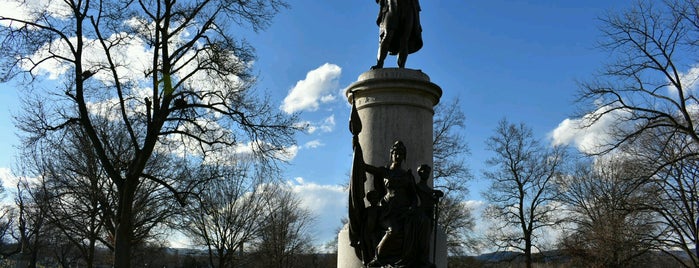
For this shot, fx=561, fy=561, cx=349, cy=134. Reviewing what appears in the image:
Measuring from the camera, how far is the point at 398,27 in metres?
8.05

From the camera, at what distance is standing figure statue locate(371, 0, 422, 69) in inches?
314

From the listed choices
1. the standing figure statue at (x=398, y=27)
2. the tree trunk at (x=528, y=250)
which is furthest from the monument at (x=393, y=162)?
the tree trunk at (x=528, y=250)

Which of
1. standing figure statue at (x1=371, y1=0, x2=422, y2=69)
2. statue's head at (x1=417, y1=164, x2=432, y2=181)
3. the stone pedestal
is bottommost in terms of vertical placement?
statue's head at (x1=417, y1=164, x2=432, y2=181)

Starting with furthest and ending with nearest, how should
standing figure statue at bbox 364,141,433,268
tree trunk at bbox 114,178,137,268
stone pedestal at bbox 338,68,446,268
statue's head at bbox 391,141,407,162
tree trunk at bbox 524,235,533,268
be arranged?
1. tree trunk at bbox 524,235,533,268
2. tree trunk at bbox 114,178,137,268
3. stone pedestal at bbox 338,68,446,268
4. statue's head at bbox 391,141,407,162
5. standing figure statue at bbox 364,141,433,268

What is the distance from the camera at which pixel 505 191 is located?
30.7 metres

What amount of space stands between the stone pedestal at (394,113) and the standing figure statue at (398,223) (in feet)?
2.29

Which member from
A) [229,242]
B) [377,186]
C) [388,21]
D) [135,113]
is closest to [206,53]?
[135,113]

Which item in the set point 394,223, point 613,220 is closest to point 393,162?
point 394,223

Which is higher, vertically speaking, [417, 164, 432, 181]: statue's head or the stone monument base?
[417, 164, 432, 181]: statue's head

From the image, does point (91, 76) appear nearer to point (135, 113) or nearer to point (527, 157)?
point (135, 113)

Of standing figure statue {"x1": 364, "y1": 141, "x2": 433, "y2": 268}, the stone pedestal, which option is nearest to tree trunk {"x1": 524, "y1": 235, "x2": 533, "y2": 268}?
the stone pedestal

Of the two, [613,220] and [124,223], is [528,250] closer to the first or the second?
[613,220]

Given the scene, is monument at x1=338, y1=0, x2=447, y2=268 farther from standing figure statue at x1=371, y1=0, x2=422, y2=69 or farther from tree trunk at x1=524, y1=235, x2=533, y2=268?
tree trunk at x1=524, y1=235, x2=533, y2=268

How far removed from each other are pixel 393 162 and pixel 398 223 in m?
0.71
